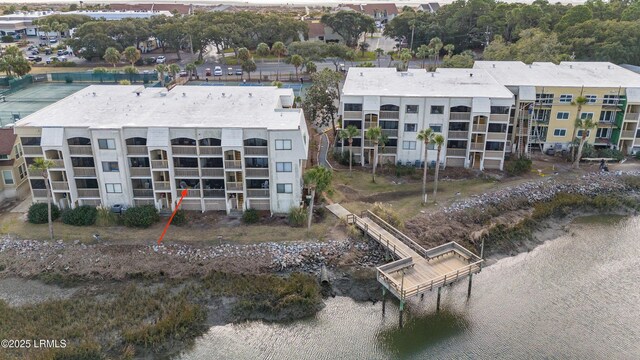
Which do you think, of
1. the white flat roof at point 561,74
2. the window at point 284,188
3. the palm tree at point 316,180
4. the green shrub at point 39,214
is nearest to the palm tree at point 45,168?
the green shrub at point 39,214

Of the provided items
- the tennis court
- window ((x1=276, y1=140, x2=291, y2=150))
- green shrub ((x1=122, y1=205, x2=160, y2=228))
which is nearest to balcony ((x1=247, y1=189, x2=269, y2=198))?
window ((x1=276, y1=140, x2=291, y2=150))

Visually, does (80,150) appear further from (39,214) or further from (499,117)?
(499,117)

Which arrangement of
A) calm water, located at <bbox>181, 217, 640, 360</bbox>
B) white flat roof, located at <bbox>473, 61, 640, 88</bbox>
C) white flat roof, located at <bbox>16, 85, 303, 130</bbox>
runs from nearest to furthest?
calm water, located at <bbox>181, 217, 640, 360</bbox>
white flat roof, located at <bbox>16, 85, 303, 130</bbox>
white flat roof, located at <bbox>473, 61, 640, 88</bbox>

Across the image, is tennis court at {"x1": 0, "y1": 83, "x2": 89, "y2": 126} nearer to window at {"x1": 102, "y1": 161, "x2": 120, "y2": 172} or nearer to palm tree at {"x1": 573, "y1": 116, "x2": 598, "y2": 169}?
window at {"x1": 102, "y1": 161, "x2": 120, "y2": 172}

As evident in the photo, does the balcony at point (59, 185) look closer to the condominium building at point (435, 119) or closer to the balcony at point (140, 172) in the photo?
the balcony at point (140, 172)

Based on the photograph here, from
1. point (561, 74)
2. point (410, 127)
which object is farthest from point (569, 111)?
point (410, 127)

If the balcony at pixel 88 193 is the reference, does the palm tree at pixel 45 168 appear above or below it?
above

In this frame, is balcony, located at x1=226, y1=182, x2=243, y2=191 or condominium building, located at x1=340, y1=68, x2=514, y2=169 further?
condominium building, located at x1=340, y1=68, x2=514, y2=169
